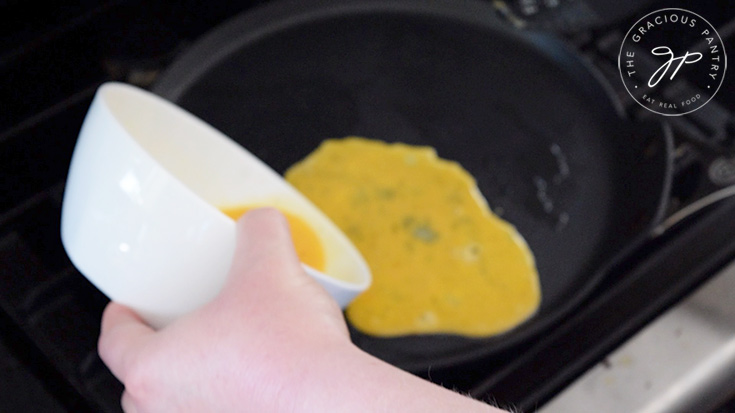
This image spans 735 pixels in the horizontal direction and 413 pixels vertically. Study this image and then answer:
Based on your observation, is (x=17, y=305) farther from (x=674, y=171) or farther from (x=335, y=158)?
(x=674, y=171)

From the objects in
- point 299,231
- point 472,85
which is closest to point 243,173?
point 299,231

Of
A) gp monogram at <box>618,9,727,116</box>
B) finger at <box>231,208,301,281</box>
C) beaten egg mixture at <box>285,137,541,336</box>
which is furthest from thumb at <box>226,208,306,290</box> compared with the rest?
gp monogram at <box>618,9,727,116</box>

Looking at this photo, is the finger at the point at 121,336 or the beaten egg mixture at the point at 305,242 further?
the beaten egg mixture at the point at 305,242

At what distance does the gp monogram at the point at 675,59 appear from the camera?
535mm

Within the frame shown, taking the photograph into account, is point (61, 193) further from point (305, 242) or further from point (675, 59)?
point (675, 59)

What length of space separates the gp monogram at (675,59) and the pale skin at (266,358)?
1.09 ft

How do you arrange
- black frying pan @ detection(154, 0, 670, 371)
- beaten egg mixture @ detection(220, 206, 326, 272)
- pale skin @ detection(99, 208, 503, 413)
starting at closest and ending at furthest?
pale skin @ detection(99, 208, 503, 413), beaten egg mixture @ detection(220, 206, 326, 272), black frying pan @ detection(154, 0, 670, 371)

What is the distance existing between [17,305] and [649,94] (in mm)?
504

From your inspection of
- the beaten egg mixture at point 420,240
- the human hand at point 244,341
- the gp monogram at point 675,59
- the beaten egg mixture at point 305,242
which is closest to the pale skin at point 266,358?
the human hand at point 244,341

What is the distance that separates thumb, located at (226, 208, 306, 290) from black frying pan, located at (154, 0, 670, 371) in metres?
0.26

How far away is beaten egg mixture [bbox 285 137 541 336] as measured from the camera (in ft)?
1.89

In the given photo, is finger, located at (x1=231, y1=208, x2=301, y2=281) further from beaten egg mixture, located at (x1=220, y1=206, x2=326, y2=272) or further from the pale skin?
beaten egg mixture, located at (x1=220, y1=206, x2=326, y2=272)

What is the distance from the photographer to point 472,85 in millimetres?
673

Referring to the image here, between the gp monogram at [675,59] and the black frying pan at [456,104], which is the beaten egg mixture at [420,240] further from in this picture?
the gp monogram at [675,59]
